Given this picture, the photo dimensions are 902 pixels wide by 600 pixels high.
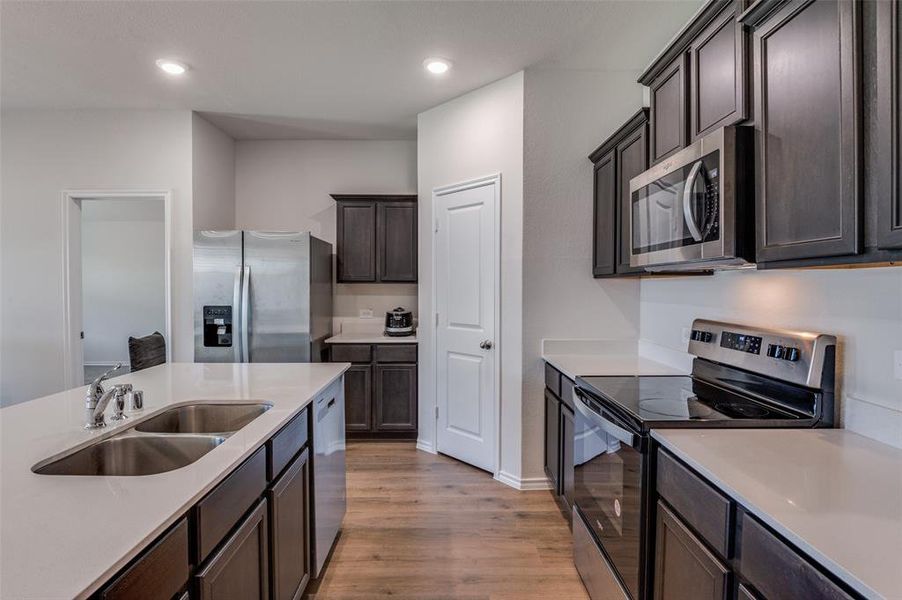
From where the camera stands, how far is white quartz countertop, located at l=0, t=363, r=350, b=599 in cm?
73

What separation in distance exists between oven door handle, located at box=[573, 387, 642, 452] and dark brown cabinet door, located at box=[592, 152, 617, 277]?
39.2 inches

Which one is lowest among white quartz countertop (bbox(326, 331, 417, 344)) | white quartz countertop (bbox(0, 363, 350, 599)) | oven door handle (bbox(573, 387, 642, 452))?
oven door handle (bbox(573, 387, 642, 452))

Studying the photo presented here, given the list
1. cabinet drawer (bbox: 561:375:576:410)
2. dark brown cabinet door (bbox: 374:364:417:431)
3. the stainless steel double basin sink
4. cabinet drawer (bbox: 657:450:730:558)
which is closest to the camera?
cabinet drawer (bbox: 657:450:730:558)

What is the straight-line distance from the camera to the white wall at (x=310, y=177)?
15.0 feet

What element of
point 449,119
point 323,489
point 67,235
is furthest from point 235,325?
point 449,119

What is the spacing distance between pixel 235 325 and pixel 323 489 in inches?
80.0

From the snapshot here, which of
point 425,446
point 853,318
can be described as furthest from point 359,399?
point 853,318

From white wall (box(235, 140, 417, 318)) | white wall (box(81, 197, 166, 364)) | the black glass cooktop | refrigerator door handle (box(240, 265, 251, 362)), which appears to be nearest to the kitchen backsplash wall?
the black glass cooktop

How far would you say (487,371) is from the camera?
10.5 ft

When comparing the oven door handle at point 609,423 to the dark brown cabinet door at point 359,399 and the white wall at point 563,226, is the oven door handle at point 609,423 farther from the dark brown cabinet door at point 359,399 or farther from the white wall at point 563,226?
the dark brown cabinet door at point 359,399

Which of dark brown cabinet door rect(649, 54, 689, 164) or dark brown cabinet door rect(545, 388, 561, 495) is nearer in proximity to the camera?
dark brown cabinet door rect(649, 54, 689, 164)

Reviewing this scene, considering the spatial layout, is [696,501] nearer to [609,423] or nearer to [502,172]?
[609,423]

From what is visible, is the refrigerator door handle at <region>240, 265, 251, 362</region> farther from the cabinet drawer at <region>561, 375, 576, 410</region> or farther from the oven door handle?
the oven door handle

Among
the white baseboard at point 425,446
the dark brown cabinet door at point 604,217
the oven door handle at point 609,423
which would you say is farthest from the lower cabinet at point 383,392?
the oven door handle at point 609,423
